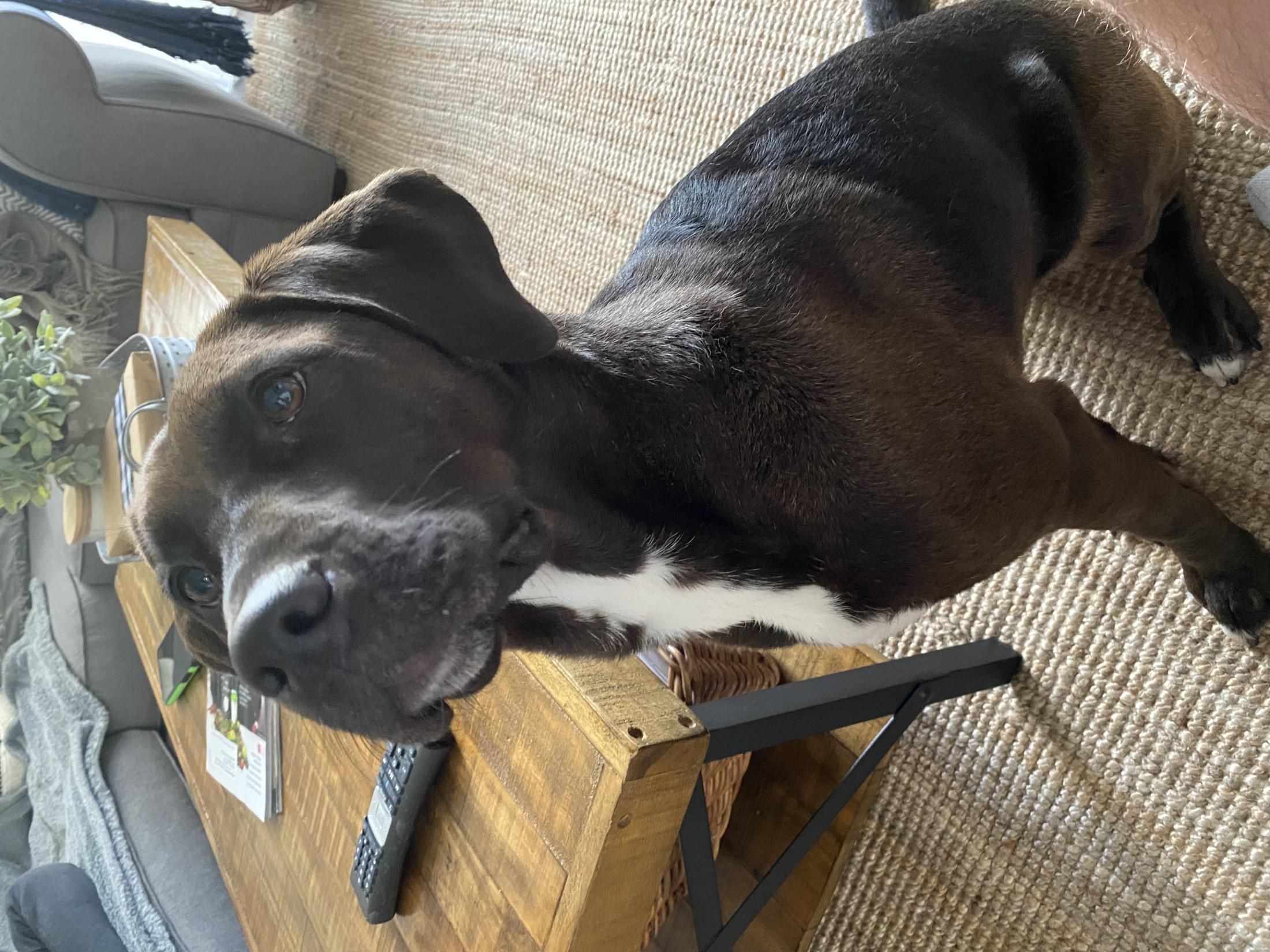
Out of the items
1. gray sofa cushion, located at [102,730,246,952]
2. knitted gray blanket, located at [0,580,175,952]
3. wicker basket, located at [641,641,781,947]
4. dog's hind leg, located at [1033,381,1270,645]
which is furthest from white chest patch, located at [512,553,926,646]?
knitted gray blanket, located at [0,580,175,952]

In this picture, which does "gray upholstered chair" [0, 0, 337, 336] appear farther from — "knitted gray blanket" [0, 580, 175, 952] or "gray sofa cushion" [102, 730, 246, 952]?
"gray sofa cushion" [102, 730, 246, 952]

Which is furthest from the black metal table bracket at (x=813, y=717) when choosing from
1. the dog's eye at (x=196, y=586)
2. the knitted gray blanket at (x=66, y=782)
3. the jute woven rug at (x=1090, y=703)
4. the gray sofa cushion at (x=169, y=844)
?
the knitted gray blanket at (x=66, y=782)

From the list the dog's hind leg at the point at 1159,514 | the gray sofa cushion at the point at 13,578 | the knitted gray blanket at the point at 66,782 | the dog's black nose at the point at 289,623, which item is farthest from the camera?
the gray sofa cushion at the point at 13,578

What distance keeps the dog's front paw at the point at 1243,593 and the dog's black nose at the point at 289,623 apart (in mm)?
1304

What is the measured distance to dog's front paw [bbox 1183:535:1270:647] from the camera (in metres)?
1.42

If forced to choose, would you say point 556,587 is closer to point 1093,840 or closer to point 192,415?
point 192,415

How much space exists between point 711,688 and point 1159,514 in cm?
93

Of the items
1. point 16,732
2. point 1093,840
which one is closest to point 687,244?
point 1093,840

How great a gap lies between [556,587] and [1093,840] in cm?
113

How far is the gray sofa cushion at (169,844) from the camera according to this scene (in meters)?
2.91

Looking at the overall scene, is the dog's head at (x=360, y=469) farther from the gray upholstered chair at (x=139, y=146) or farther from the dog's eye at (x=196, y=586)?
the gray upholstered chair at (x=139, y=146)

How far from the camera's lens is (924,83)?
1.45 metres

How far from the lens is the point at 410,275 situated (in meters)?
1.16

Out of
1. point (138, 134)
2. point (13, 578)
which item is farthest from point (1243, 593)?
point (13, 578)
